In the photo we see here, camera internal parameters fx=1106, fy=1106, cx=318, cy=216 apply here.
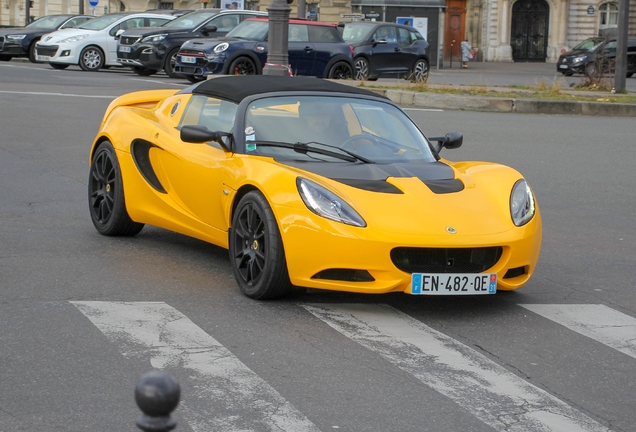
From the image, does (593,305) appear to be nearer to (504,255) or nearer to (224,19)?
(504,255)

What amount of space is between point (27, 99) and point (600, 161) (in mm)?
9835

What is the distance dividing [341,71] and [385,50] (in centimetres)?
292

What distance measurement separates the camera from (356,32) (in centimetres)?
2864

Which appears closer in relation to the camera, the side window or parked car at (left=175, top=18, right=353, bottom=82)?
parked car at (left=175, top=18, right=353, bottom=82)

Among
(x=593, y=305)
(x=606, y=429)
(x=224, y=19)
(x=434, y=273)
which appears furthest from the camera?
(x=224, y=19)

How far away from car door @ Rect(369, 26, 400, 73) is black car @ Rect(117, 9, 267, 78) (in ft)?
9.76

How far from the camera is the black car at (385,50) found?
27.9 meters

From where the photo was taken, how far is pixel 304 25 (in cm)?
2573

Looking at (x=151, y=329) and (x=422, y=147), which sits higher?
(x=422, y=147)

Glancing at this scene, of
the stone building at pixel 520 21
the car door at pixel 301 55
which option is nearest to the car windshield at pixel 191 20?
the car door at pixel 301 55

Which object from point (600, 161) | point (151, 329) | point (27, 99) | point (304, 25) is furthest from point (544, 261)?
point (304, 25)

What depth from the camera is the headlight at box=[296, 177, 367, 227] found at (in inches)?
237

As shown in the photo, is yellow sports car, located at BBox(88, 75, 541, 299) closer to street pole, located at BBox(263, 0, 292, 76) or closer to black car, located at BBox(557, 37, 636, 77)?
street pole, located at BBox(263, 0, 292, 76)

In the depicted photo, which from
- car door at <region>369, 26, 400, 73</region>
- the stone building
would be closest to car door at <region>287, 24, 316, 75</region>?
car door at <region>369, 26, 400, 73</region>
